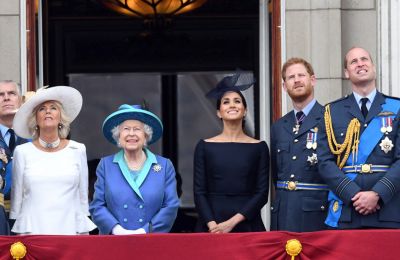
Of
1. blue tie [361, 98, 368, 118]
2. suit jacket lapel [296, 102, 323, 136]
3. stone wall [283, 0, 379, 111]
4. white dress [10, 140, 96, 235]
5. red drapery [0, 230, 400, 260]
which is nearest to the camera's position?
red drapery [0, 230, 400, 260]

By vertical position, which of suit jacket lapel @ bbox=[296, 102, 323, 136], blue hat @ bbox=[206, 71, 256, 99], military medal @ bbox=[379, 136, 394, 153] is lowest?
military medal @ bbox=[379, 136, 394, 153]

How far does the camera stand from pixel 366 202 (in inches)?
332

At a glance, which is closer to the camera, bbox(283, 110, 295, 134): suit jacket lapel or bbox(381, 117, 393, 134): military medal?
bbox(381, 117, 393, 134): military medal

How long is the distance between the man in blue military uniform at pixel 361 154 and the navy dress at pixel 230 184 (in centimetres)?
57

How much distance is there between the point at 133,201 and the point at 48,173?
2.03ft

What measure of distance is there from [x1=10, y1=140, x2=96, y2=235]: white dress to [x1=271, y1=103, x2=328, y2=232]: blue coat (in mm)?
1466

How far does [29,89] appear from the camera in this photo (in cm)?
1104

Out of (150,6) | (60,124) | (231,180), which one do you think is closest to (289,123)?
(231,180)

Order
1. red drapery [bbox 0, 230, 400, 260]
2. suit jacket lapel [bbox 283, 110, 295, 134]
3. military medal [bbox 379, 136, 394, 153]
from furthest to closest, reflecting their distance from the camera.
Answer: suit jacket lapel [bbox 283, 110, 295, 134] < military medal [bbox 379, 136, 394, 153] < red drapery [bbox 0, 230, 400, 260]

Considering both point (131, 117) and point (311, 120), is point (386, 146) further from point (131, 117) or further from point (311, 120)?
point (131, 117)

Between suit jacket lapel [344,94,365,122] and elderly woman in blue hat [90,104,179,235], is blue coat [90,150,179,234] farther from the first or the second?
suit jacket lapel [344,94,365,122]

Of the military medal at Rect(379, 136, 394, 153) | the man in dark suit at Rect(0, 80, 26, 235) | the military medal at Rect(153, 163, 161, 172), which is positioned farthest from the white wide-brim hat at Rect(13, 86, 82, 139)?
the military medal at Rect(379, 136, 394, 153)

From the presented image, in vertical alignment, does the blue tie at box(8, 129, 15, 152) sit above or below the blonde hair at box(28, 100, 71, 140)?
below

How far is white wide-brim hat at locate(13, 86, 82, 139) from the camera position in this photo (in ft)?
29.1
